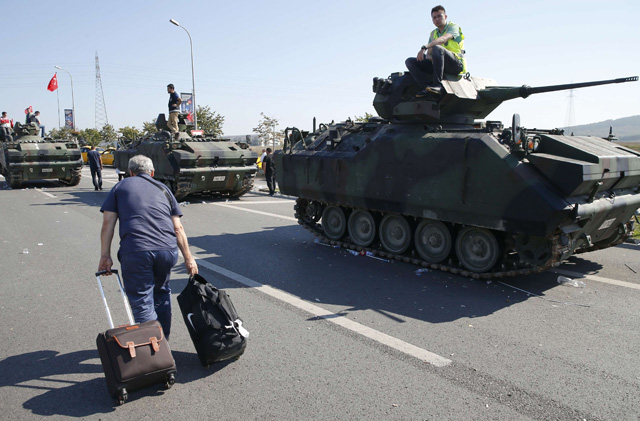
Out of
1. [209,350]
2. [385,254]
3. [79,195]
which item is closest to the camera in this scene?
[209,350]

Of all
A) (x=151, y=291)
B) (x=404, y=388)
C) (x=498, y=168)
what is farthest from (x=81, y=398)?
(x=498, y=168)

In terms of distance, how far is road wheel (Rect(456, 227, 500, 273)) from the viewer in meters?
7.43

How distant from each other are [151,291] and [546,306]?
446cm

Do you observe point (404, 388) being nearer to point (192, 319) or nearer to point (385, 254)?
point (192, 319)

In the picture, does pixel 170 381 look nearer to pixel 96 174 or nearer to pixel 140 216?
pixel 140 216

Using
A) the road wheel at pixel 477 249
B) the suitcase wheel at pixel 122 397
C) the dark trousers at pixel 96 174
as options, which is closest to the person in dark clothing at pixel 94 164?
the dark trousers at pixel 96 174

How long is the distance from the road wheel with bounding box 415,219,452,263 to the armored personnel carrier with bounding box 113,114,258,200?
9.47 m

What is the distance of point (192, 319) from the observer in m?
4.53

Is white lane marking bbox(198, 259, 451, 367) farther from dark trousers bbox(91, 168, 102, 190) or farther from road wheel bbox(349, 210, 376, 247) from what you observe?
dark trousers bbox(91, 168, 102, 190)

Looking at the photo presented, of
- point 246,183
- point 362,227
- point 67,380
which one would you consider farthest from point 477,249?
point 246,183

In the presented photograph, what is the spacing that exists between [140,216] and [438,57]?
5743 mm

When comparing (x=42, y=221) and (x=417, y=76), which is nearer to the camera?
(x=417, y=76)

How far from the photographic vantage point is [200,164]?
54.4 ft

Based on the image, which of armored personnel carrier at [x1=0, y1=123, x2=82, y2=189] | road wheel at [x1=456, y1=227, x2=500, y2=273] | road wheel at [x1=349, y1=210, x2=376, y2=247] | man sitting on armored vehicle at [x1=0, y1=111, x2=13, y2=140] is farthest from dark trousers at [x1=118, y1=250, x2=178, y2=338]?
man sitting on armored vehicle at [x1=0, y1=111, x2=13, y2=140]
